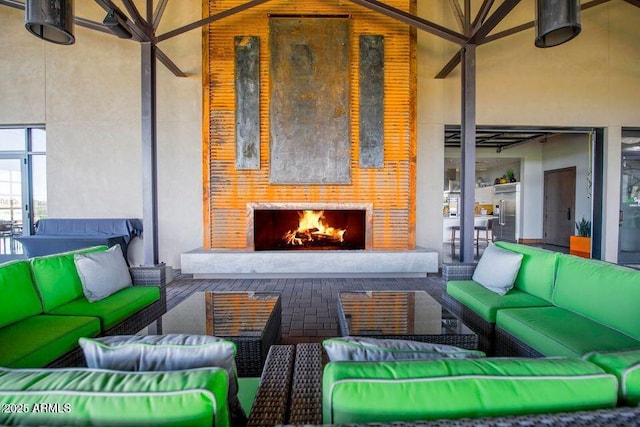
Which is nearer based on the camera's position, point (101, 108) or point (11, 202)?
point (101, 108)

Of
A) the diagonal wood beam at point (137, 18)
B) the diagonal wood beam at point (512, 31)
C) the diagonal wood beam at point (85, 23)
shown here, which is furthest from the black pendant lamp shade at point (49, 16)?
the diagonal wood beam at point (512, 31)

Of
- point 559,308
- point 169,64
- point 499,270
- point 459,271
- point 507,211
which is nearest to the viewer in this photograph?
point 559,308

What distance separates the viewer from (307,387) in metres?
1.31

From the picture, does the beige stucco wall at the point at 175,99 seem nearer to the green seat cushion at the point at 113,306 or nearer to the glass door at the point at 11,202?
the glass door at the point at 11,202

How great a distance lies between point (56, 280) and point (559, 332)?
12.3ft

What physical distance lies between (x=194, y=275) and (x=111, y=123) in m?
3.10

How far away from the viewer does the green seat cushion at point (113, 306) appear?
2.38 meters

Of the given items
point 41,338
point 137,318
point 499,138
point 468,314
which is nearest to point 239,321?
point 137,318

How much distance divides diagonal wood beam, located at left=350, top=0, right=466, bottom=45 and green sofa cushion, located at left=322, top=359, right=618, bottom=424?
440 cm

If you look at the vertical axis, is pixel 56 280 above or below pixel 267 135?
below

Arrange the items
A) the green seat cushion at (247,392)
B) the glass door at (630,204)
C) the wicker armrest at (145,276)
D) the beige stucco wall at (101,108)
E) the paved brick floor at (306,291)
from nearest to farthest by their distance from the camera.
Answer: the green seat cushion at (247,392), the paved brick floor at (306,291), the wicker armrest at (145,276), the beige stucco wall at (101,108), the glass door at (630,204)

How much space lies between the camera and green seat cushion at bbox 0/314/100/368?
175 centimetres

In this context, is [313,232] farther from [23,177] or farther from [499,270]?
[23,177]

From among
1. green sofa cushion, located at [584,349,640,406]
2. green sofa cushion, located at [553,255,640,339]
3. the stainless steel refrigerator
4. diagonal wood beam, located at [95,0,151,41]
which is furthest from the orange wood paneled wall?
the stainless steel refrigerator
